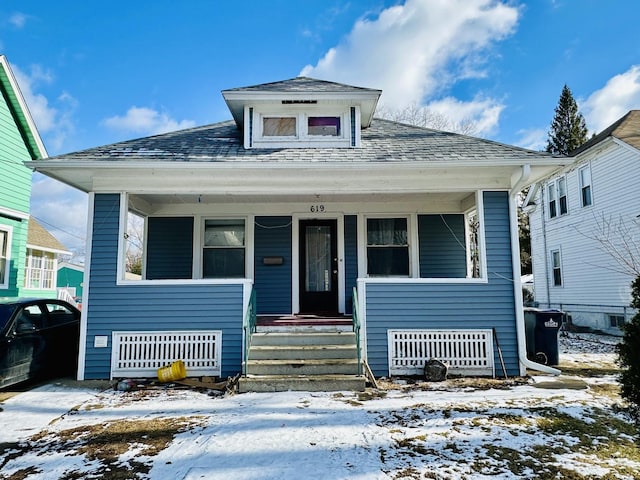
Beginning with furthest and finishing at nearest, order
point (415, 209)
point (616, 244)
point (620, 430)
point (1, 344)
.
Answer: point (616, 244) → point (415, 209) → point (1, 344) → point (620, 430)

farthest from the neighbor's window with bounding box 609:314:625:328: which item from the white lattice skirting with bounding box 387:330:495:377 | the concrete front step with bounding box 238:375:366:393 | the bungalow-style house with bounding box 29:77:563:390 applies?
the concrete front step with bounding box 238:375:366:393

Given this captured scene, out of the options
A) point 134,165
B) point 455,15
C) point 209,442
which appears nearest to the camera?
point 209,442

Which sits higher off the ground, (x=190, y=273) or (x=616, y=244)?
(x=616, y=244)

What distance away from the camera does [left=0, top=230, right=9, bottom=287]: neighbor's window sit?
958 centimetres

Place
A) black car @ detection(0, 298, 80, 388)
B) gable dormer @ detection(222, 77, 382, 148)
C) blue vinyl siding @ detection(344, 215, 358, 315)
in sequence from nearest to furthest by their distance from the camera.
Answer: black car @ detection(0, 298, 80, 388) < gable dormer @ detection(222, 77, 382, 148) < blue vinyl siding @ detection(344, 215, 358, 315)

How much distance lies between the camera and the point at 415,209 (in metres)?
8.17

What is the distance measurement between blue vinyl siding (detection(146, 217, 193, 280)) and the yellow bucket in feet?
8.07

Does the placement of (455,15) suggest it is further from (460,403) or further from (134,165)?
(460,403)

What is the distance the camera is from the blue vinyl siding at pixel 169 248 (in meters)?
8.24

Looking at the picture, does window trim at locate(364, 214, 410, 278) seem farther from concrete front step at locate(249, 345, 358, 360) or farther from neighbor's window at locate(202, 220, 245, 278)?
neighbor's window at locate(202, 220, 245, 278)

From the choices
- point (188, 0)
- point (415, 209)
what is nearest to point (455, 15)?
point (415, 209)

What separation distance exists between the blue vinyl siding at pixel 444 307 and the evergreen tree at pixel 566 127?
2437 cm

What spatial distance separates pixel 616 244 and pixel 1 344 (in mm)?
15004

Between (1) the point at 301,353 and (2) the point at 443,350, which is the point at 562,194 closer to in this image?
(2) the point at 443,350
